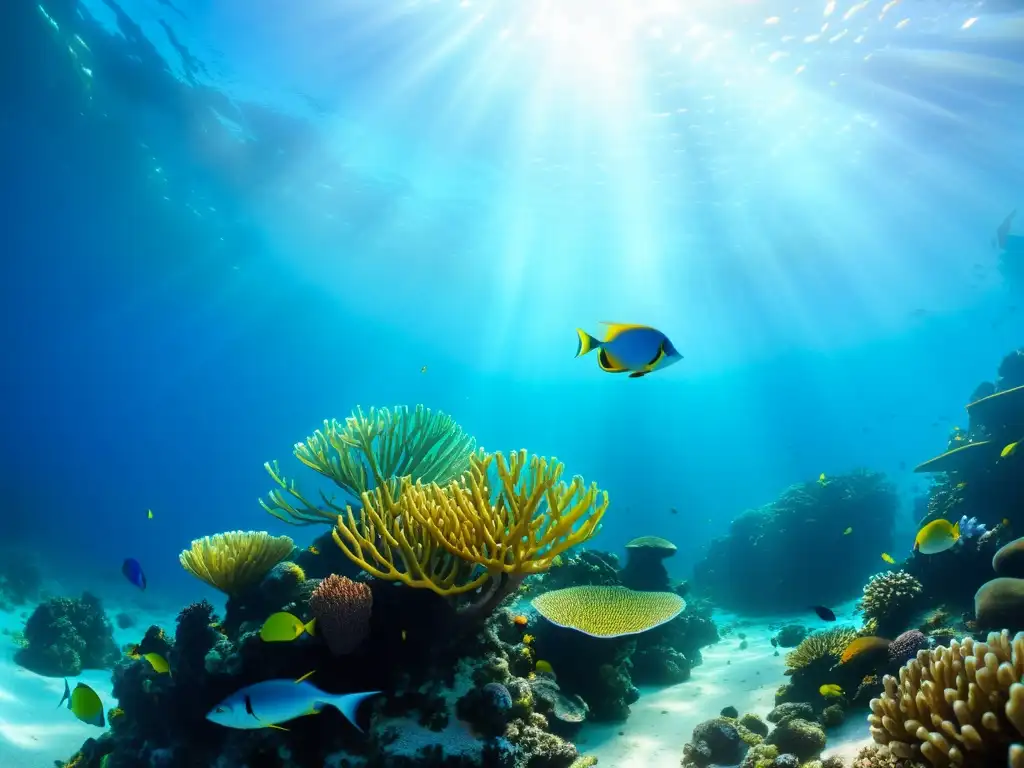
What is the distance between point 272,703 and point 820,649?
20.0 ft

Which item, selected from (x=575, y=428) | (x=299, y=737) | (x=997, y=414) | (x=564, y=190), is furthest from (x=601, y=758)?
(x=575, y=428)

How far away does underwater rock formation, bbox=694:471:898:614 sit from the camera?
55.2ft

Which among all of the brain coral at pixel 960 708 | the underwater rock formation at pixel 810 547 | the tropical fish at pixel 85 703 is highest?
the underwater rock formation at pixel 810 547

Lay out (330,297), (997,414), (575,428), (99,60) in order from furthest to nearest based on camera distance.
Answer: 1. (575,428)
2. (330,297)
3. (99,60)
4. (997,414)

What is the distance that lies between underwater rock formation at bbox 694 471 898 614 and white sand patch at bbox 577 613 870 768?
8180mm

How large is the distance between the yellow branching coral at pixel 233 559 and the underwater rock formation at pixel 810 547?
55.3 ft

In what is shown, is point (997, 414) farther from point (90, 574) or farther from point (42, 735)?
point (90, 574)

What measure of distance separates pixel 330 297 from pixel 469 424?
2088 inches

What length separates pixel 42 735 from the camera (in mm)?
7945

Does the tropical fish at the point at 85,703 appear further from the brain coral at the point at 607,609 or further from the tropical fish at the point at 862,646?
the tropical fish at the point at 862,646

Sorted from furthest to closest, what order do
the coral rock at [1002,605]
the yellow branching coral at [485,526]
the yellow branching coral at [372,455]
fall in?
the yellow branching coral at [372,455]
the coral rock at [1002,605]
the yellow branching coral at [485,526]

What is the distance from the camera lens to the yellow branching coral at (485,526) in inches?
144

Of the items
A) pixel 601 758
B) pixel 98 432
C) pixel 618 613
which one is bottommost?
pixel 601 758

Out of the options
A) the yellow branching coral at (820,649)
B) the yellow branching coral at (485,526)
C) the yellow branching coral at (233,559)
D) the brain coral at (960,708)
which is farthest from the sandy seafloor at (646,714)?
the yellow branching coral at (233,559)
